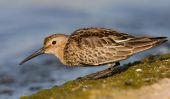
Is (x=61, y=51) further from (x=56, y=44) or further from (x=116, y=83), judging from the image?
(x=116, y=83)

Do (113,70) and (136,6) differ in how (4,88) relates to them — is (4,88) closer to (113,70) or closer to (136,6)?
(113,70)

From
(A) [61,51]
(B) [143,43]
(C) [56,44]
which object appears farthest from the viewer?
(C) [56,44]

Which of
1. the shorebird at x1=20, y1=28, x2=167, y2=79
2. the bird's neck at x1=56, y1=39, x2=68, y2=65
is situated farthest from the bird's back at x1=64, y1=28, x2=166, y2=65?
the bird's neck at x1=56, y1=39, x2=68, y2=65

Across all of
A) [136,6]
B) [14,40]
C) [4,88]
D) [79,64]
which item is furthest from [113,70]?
[136,6]

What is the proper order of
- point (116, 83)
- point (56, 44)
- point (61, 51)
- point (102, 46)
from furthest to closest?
1. point (56, 44)
2. point (61, 51)
3. point (102, 46)
4. point (116, 83)

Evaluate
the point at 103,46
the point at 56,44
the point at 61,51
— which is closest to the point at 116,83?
the point at 103,46

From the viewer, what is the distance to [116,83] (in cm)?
1912

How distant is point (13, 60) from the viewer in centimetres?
3472

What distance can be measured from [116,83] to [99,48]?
2.20 m

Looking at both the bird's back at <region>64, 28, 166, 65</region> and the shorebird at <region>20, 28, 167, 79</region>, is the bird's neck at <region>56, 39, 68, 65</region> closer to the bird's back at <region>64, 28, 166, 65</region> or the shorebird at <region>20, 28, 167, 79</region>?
the shorebird at <region>20, 28, 167, 79</region>

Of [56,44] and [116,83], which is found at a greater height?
[56,44]

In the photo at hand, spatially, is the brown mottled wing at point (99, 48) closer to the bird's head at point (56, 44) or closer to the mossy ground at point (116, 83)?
the mossy ground at point (116, 83)

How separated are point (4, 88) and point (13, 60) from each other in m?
4.58

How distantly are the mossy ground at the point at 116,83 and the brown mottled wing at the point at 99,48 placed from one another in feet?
1.60
